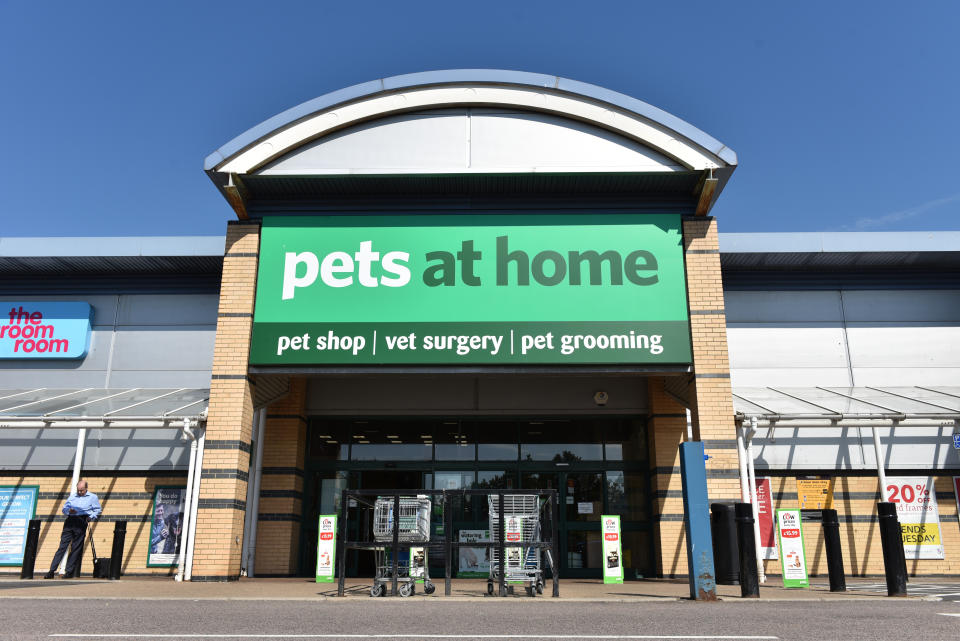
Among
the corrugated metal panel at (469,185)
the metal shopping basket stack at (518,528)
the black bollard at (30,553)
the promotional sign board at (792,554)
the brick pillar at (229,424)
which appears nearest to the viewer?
the metal shopping basket stack at (518,528)

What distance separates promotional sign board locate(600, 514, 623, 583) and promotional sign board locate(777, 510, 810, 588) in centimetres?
259

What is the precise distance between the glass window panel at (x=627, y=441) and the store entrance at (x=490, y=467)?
2 centimetres

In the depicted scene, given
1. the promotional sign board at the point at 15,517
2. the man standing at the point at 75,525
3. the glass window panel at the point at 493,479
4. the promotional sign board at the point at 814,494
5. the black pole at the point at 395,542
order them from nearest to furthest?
the black pole at the point at 395,542, the man standing at the point at 75,525, the promotional sign board at the point at 15,517, the promotional sign board at the point at 814,494, the glass window panel at the point at 493,479

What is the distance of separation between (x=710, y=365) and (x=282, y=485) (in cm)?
885

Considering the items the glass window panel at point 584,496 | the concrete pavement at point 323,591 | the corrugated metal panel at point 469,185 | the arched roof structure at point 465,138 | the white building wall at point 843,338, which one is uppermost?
the arched roof structure at point 465,138

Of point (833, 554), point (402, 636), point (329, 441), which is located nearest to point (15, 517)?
point (329, 441)

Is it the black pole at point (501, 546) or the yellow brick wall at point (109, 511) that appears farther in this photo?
the yellow brick wall at point (109, 511)

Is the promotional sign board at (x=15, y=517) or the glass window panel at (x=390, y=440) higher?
the glass window panel at (x=390, y=440)

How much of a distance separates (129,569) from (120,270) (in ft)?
21.0

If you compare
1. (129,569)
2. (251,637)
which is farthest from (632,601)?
(129,569)

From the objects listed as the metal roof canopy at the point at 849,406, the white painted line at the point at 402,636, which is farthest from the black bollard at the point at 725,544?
the white painted line at the point at 402,636

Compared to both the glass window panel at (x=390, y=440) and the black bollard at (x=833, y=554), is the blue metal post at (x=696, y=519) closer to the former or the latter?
the black bollard at (x=833, y=554)

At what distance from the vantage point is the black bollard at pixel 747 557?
9.68 metres

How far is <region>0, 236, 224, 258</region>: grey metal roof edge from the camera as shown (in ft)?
50.8
